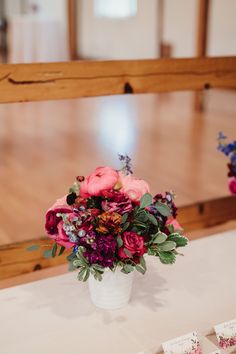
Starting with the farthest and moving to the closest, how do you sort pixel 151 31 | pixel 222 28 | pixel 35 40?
pixel 35 40, pixel 151 31, pixel 222 28

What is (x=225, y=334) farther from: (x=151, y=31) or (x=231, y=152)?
(x=151, y=31)

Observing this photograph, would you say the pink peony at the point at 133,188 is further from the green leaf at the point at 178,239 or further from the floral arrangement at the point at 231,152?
the floral arrangement at the point at 231,152

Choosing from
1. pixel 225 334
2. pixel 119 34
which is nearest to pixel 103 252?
pixel 225 334

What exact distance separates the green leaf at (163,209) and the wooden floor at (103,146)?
3.82 feet

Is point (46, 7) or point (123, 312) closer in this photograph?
point (123, 312)

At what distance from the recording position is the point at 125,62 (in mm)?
1757

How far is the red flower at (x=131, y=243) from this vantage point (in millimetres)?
910

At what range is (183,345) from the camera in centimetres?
90

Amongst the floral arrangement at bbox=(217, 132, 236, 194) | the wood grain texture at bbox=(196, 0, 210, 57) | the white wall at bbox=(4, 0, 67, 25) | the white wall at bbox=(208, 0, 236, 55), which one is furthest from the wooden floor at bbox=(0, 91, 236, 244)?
the white wall at bbox=(4, 0, 67, 25)

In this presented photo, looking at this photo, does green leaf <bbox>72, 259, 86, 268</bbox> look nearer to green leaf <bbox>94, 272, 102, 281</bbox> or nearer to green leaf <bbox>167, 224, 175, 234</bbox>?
green leaf <bbox>94, 272, 102, 281</bbox>

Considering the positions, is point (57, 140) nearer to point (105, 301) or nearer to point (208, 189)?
point (208, 189)

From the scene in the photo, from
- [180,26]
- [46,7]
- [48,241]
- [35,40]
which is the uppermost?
[46,7]

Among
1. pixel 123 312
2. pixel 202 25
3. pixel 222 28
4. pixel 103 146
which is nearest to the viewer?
pixel 123 312

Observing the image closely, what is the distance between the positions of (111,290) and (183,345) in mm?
176
